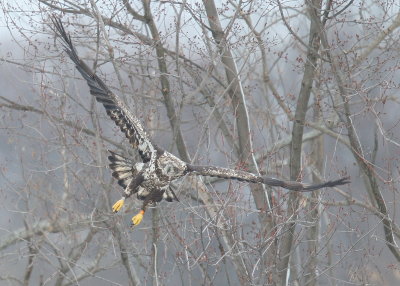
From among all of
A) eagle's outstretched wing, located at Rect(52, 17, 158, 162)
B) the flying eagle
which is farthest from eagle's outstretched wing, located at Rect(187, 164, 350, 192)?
eagle's outstretched wing, located at Rect(52, 17, 158, 162)

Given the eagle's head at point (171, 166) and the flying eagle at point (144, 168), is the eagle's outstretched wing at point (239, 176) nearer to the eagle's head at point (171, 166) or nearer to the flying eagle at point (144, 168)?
the flying eagle at point (144, 168)

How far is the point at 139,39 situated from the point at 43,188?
179 inches

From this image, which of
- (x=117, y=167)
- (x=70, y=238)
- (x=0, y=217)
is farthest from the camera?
(x=0, y=217)

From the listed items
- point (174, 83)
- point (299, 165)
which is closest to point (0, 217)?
point (174, 83)

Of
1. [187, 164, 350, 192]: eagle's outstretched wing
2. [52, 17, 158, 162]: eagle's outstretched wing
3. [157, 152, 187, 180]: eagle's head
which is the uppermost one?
[52, 17, 158, 162]: eagle's outstretched wing

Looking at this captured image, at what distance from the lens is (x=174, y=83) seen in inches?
438

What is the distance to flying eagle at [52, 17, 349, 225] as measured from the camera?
6.73 metres

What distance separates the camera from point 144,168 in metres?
7.08

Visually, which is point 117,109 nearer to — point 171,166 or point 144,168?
point 144,168

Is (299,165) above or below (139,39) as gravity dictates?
below

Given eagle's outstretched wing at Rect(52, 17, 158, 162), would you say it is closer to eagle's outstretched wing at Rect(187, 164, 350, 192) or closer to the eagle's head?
the eagle's head

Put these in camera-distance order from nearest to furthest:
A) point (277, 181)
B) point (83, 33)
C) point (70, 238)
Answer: point (277, 181) < point (83, 33) < point (70, 238)

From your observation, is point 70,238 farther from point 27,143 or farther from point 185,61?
point 185,61

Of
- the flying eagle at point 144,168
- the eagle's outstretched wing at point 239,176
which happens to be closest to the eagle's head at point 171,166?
the flying eagle at point 144,168
